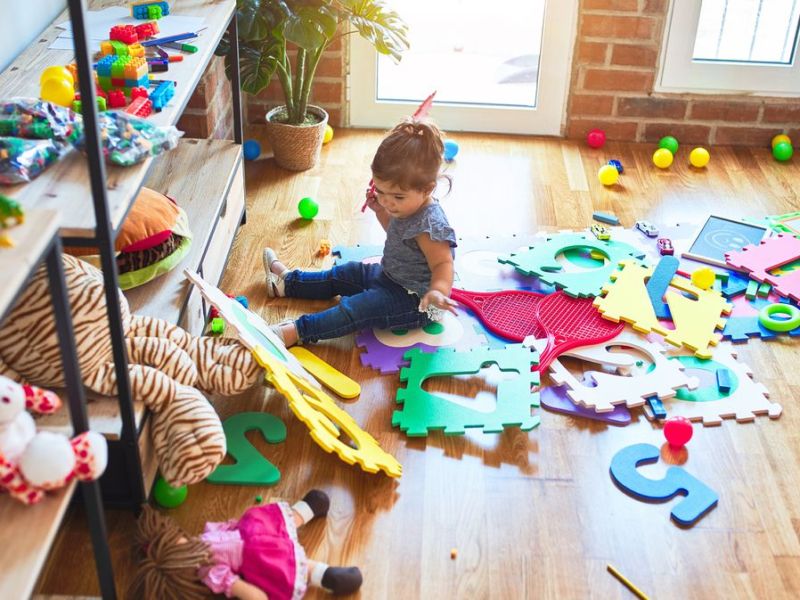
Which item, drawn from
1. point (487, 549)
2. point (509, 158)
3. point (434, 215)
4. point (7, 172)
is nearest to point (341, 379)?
point (434, 215)

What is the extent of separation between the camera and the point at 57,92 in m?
1.72

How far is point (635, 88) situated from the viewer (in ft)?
10.6

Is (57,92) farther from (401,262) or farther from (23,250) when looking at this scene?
(401,262)

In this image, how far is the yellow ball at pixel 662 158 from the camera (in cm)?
311

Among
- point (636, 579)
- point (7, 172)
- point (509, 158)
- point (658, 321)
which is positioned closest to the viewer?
point (7, 172)

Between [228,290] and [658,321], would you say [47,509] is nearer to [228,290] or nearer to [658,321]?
[228,290]

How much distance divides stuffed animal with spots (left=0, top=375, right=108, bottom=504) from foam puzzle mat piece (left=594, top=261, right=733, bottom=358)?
138cm

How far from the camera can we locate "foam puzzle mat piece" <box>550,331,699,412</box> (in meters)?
2.02

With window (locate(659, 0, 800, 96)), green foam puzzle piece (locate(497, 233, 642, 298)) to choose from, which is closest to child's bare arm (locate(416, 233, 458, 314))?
green foam puzzle piece (locate(497, 233, 642, 298))

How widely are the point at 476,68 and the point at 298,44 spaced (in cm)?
105

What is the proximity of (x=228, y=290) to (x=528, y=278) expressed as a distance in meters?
0.76

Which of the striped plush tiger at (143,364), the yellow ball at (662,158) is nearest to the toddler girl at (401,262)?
the striped plush tiger at (143,364)

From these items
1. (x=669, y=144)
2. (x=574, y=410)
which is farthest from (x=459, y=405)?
(x=669, y=144)

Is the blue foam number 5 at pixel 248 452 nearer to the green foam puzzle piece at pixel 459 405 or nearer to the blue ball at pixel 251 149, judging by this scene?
the green foam puzzle piece at pixel 459 405
